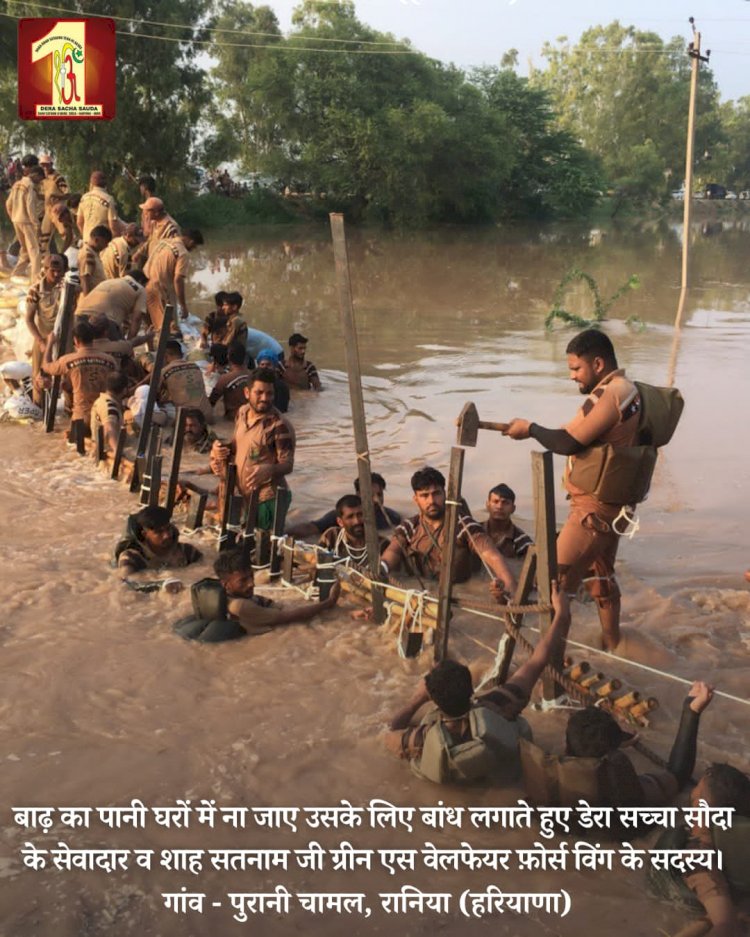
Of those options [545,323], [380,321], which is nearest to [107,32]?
[380,321]

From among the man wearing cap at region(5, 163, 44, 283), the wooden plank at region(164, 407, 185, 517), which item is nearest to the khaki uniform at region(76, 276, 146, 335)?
the wooden plank at region(164, 407, 185, 517)

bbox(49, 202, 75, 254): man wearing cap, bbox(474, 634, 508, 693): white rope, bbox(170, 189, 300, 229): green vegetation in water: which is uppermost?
bbox(170, 189, 300, 229): green vegetation in water

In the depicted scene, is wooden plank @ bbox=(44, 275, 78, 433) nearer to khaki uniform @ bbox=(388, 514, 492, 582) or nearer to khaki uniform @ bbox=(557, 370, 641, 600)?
khaki uniform @ bbox=(388, 514, 492, 582)

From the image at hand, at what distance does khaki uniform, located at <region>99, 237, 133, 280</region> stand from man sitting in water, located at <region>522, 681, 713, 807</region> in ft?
30.2

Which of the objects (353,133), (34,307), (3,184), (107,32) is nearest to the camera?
(34,307)

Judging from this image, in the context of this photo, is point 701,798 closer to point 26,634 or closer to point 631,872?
point 631,872

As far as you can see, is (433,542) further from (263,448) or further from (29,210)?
(29,210)

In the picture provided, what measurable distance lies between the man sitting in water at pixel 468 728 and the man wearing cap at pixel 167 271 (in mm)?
7391

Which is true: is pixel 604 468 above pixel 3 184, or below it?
below

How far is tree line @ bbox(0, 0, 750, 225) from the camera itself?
27891 millimetres

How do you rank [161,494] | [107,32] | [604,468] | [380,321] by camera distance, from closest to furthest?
[604,468], [161,494], [380,321], [107,32]

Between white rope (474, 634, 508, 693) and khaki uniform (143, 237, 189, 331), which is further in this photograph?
khaki uniform (143, 237, 189, 331)

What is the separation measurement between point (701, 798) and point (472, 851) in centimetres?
88

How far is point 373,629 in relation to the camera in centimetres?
546
